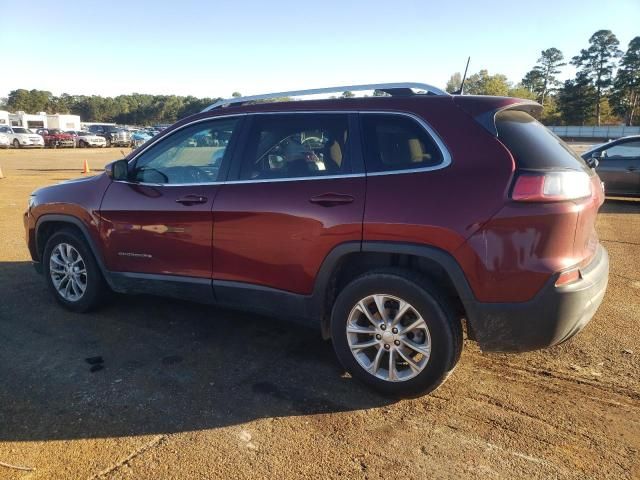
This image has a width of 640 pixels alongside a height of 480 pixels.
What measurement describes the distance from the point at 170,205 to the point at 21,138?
39945 mm

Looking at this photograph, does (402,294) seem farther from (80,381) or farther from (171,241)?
(80,381)

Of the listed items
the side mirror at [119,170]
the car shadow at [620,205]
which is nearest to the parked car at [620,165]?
the car shadow at [620,205]

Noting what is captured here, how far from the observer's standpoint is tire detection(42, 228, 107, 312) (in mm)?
4539

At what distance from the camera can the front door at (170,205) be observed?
3859mm

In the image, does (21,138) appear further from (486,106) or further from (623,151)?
(486,106)

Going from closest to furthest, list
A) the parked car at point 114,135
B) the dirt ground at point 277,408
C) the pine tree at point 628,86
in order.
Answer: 1. the dirt ground at point 277,408
2. the parked car at point 114,135
3. the pine tree at point 628,86

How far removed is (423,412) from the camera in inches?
121

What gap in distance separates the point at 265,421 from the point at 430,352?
1057mm

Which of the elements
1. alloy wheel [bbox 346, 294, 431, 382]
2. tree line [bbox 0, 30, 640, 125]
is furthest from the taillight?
tree line [bbox 0, 30, 640, 125]

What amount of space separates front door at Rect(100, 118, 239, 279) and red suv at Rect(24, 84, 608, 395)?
0.01m

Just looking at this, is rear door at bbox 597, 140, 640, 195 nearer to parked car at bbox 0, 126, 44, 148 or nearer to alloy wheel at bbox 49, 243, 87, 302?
alloy wheel at bbox 49, 243, 87, 302

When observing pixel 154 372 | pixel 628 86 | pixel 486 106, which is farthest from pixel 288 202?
pixel 628 86

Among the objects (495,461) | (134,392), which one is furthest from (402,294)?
(134,392)

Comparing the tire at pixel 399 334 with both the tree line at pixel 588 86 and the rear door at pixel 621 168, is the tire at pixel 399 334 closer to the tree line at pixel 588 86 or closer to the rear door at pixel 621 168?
the rear door at pixel 621 168
